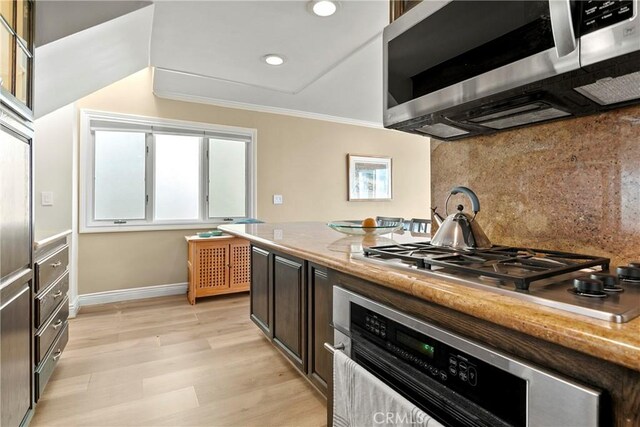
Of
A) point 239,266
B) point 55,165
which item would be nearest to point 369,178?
point 239,266

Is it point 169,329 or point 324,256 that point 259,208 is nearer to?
point 169,329

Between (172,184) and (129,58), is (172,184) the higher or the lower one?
the lower one

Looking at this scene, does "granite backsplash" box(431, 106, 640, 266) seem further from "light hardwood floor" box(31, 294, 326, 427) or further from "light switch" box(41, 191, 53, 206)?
"light switch" box(41, 191, 53, 206)

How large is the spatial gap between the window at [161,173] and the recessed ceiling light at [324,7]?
235 centimetres

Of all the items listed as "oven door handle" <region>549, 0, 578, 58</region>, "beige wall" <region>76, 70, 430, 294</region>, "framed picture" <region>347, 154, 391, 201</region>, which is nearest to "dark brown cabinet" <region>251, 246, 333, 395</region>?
"oven door handle" <region>549, 0, 578, 58</region>

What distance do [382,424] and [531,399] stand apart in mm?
441

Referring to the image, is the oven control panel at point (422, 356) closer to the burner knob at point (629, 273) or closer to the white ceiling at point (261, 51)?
the burner knob at point (629, 273)

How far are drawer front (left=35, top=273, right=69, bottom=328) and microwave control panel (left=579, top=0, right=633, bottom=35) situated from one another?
2435mm

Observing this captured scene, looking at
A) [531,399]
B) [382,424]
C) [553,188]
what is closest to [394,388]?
[382,424]

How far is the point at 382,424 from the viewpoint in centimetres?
91

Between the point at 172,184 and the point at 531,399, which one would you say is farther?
the point at 172,184

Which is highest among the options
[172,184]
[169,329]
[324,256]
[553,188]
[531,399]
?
[172,184]

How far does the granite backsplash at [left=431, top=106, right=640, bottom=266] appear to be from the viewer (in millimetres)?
972

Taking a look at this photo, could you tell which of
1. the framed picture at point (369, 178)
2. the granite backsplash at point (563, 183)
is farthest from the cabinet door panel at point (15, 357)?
the framed picture at point (369, 178)
